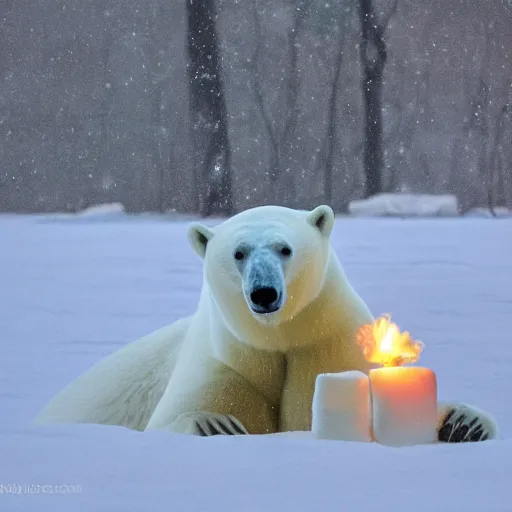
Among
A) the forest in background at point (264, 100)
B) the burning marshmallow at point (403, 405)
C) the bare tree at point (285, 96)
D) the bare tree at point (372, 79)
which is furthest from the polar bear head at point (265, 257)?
the bare tree at point (285, 96)

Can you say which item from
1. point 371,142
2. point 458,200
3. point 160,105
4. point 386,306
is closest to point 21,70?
point 160,105

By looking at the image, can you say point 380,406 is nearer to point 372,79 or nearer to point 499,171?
point 372,79

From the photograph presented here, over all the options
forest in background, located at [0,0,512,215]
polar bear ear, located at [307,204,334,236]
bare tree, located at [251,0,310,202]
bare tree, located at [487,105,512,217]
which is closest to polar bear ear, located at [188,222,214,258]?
polar bear ear, located at [307,204,334,236]

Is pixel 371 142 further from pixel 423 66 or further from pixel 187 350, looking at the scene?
pixel 187 350

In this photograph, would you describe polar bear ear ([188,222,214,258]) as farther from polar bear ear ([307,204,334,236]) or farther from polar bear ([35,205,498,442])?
polar bear ear ([307,204,334,236])

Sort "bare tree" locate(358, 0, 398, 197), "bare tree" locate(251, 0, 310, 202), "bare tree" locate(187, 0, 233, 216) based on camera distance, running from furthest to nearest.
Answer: "bare tree" locate(251, 0, 310, 202) → "bare tree" locate(358, 0, 398, 197) → "bare tree" locate(187, 0, 233, 216)

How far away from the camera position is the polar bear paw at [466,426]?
150 cm

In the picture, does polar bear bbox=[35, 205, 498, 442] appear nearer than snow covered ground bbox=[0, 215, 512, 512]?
No

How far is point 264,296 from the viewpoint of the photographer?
5.08 ft

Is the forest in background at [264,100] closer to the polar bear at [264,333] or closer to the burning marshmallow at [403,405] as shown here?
the polar bear at [264,333]

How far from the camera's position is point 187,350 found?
2.09m

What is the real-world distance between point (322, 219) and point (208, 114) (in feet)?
19.4

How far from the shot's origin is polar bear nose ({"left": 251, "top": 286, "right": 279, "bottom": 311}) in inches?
60.9

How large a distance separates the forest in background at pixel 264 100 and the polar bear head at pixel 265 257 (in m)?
5.99
